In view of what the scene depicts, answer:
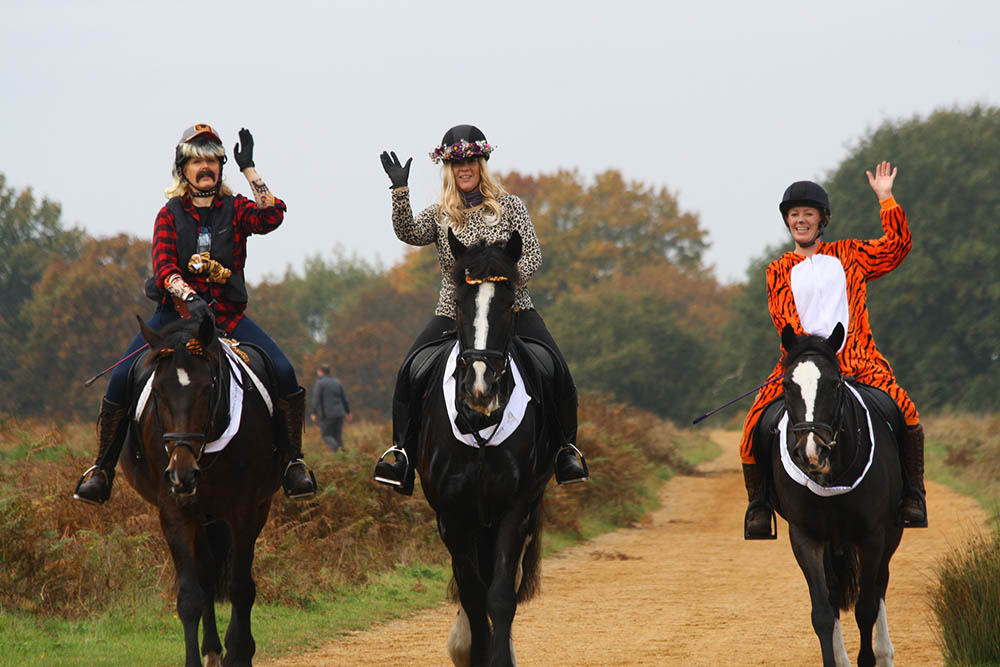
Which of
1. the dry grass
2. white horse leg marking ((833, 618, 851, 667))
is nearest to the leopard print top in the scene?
white horse leg marking ((833, 618, 851, 667))

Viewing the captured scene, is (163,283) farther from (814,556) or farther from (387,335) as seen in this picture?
(387,335)

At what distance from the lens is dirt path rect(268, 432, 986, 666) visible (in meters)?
9.05

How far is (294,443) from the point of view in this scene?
8.18 metres

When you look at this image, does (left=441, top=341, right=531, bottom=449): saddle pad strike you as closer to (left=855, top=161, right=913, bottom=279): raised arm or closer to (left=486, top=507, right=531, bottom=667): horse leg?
(left=486, top=507, right=531, bottom=667): horse leg

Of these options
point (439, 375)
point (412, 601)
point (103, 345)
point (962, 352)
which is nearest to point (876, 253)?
point (439, 375)

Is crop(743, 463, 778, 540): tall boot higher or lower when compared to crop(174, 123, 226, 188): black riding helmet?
lower

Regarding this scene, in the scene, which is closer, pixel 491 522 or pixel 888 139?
pixel 491 522

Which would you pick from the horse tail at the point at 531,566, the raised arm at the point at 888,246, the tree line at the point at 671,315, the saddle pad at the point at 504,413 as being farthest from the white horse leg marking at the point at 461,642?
the tree line at the point at 671,315

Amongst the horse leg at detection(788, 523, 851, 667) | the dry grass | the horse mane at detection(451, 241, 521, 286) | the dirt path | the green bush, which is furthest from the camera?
the dry grass

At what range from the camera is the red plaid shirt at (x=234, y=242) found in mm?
7809

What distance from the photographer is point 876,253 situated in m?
8.16

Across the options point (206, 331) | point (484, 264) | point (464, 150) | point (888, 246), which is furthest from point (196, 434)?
point (888, 246)

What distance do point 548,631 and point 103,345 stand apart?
3412cm

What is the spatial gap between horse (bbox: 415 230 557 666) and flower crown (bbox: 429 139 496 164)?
1011 mm
